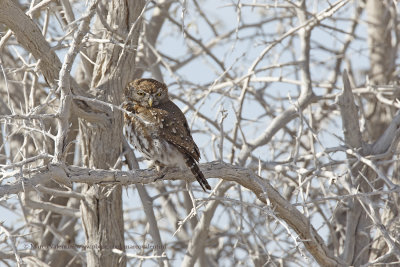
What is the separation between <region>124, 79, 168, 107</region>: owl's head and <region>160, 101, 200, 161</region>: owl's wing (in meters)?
0.37

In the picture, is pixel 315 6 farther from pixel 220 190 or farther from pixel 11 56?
pixel 11 56

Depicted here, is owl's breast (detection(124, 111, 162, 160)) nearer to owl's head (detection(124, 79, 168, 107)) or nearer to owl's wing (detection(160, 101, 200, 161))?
owl's wing (detection(160, 101, 200, 161))

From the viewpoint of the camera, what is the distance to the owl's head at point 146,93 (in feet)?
19.6

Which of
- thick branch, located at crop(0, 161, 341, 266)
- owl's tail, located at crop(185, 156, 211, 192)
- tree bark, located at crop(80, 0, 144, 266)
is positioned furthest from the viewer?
tree bark, located at crop(80, 0, 144, 266)

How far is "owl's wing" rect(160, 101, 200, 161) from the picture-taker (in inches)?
209

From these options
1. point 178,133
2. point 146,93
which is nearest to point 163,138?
point 178,133

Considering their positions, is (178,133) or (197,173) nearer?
(197,173)

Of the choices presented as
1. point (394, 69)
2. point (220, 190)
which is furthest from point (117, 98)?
point (394, 69)

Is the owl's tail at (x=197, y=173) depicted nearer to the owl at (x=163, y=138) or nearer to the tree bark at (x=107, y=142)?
the owl at (x=163, y=138)

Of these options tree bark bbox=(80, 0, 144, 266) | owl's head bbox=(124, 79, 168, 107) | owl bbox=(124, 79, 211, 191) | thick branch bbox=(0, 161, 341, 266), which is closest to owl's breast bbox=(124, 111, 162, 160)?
owl bbox=(124, 79, 211, 191)

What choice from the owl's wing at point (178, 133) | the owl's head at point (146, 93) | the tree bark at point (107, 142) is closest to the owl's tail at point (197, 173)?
the owl's wing at point (178, 133)

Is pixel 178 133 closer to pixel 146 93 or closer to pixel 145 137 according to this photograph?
pixel 145 137

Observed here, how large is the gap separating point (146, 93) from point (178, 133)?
0.72 m

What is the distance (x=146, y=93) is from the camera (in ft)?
19.7
